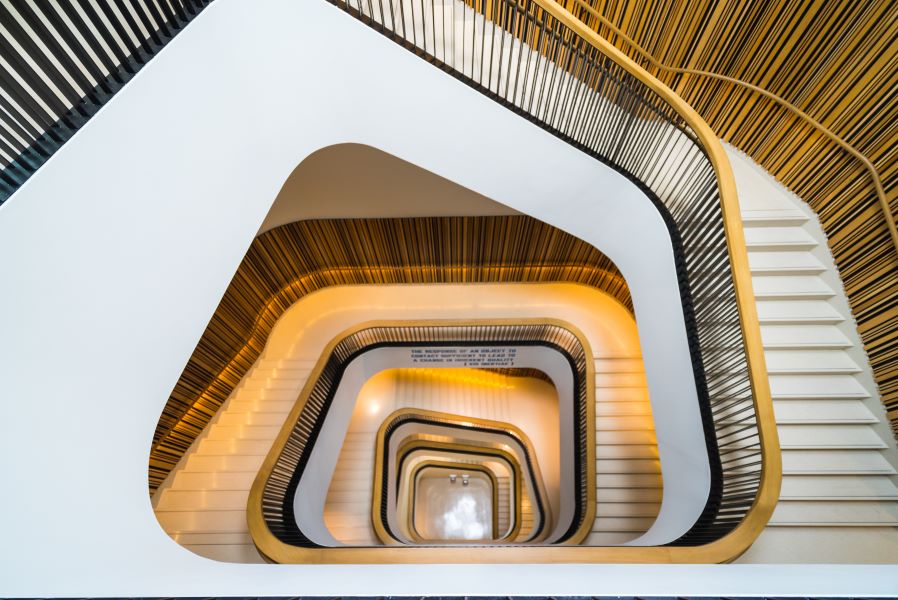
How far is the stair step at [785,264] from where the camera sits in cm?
386

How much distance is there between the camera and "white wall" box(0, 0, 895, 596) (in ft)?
5.14

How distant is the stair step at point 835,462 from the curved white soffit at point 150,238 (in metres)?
0.65

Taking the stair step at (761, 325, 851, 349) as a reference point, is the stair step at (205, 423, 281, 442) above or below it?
below

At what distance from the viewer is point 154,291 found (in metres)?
2.09

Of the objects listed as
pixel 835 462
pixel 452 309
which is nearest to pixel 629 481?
pixel 835 462

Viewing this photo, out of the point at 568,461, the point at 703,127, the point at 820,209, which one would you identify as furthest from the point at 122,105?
the point at 568,461

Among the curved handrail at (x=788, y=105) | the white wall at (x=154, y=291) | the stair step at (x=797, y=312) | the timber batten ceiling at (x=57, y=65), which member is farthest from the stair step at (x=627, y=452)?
the timber batten ceiling at (x=57, y=65)

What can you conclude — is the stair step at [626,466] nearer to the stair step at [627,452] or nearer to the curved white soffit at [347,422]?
the stair step at [627,452]

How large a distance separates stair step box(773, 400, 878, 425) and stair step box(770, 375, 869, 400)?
0.16 feet

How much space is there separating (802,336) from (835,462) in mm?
1000

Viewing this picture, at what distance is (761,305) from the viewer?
12.4 feet

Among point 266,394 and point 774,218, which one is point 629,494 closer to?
point 774,218

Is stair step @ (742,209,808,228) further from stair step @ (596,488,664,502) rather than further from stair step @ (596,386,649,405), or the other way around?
stair step @ (596,488,664,502)

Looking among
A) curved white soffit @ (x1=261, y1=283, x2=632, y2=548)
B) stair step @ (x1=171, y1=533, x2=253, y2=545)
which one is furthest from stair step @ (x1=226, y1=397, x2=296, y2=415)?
stair step @ (x1=171, y1=533, x2=253, y2=545)
